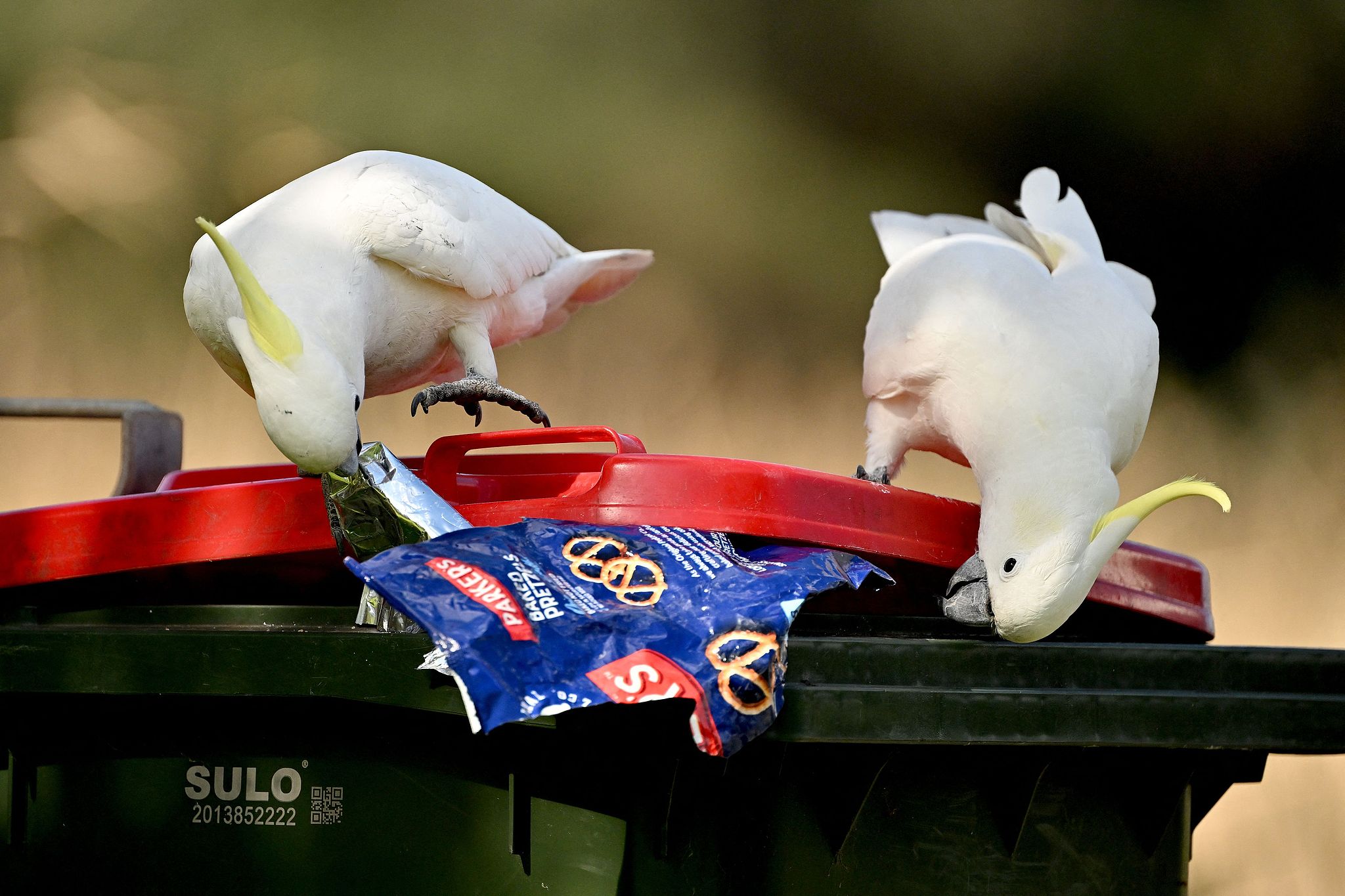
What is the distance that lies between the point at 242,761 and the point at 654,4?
389 centimetres

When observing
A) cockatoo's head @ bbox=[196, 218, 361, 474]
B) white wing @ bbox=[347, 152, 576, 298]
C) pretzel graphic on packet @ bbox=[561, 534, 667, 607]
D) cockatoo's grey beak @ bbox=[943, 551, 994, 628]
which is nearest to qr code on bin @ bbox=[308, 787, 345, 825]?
pretzel graphic on packet @ bbox=[561, 534, 667, 607]

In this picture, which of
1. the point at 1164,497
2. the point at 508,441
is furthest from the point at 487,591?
the point at 1164,497

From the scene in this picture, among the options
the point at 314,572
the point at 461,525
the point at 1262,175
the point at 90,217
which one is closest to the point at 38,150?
the point at 90,217

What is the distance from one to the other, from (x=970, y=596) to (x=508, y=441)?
70 cm

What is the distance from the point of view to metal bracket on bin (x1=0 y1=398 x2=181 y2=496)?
2.30 meters

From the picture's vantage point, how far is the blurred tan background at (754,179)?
4.28m

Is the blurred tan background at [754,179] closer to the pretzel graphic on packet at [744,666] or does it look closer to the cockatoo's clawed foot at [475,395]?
the cockatoo's clawed foot at [475,395]

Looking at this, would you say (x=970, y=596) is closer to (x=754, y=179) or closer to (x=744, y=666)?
(x=744, y=666)

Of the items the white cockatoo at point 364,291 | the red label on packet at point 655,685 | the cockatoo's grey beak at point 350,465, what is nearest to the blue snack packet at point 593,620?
the red label on packet at point 655,685

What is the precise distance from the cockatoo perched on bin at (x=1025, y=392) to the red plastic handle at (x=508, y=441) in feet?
1.80

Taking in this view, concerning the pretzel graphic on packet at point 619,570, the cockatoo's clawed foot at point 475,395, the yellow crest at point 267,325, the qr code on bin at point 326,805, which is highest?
the yellow crest at point 267,325

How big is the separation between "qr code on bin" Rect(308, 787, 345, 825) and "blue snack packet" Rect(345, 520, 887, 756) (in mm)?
257

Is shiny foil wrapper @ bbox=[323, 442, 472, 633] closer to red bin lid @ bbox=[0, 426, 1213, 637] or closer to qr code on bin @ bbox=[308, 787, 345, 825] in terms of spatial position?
red bin lid @ bbox=[0, 426, 1213, 637]

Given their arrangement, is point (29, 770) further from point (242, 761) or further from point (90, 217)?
point (90, 217)
